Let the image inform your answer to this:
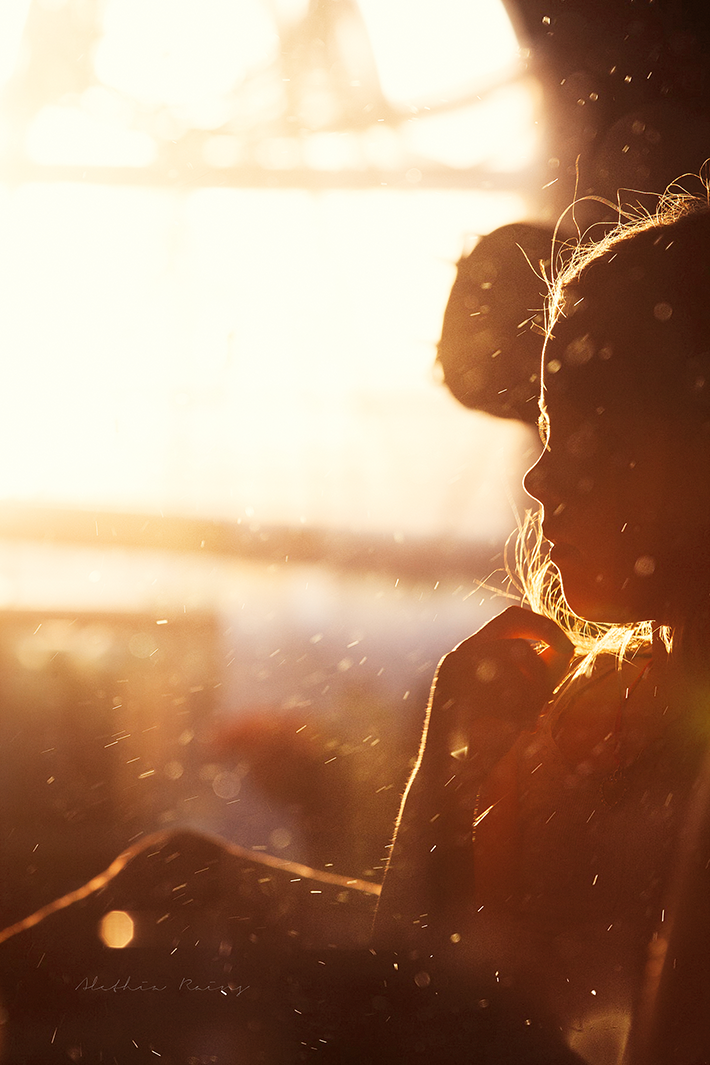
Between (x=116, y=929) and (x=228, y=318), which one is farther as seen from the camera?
(x=228, y=318)

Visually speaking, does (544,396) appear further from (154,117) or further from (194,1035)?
(154,117)

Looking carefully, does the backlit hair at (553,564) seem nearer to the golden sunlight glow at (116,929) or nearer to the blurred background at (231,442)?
the blurred background at (231,442)

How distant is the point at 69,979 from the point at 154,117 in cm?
78

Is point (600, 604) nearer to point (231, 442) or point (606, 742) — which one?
point (606, 742)

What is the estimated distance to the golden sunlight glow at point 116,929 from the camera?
50cm

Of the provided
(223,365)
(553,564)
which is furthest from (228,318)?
(553,564)

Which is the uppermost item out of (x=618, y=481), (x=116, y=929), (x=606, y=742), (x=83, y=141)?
(x=83, y=141)

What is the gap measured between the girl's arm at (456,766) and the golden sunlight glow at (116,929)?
18 centimetres

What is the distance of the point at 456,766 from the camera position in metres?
0.50

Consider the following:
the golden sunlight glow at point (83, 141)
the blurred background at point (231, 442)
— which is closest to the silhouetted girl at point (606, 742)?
the blurred background at point (231, 442)

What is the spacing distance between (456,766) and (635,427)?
0.87 ft

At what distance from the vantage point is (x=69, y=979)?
1.55ft

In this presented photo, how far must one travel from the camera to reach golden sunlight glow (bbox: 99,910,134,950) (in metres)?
0.50

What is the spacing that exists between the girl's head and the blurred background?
0.74 feet
